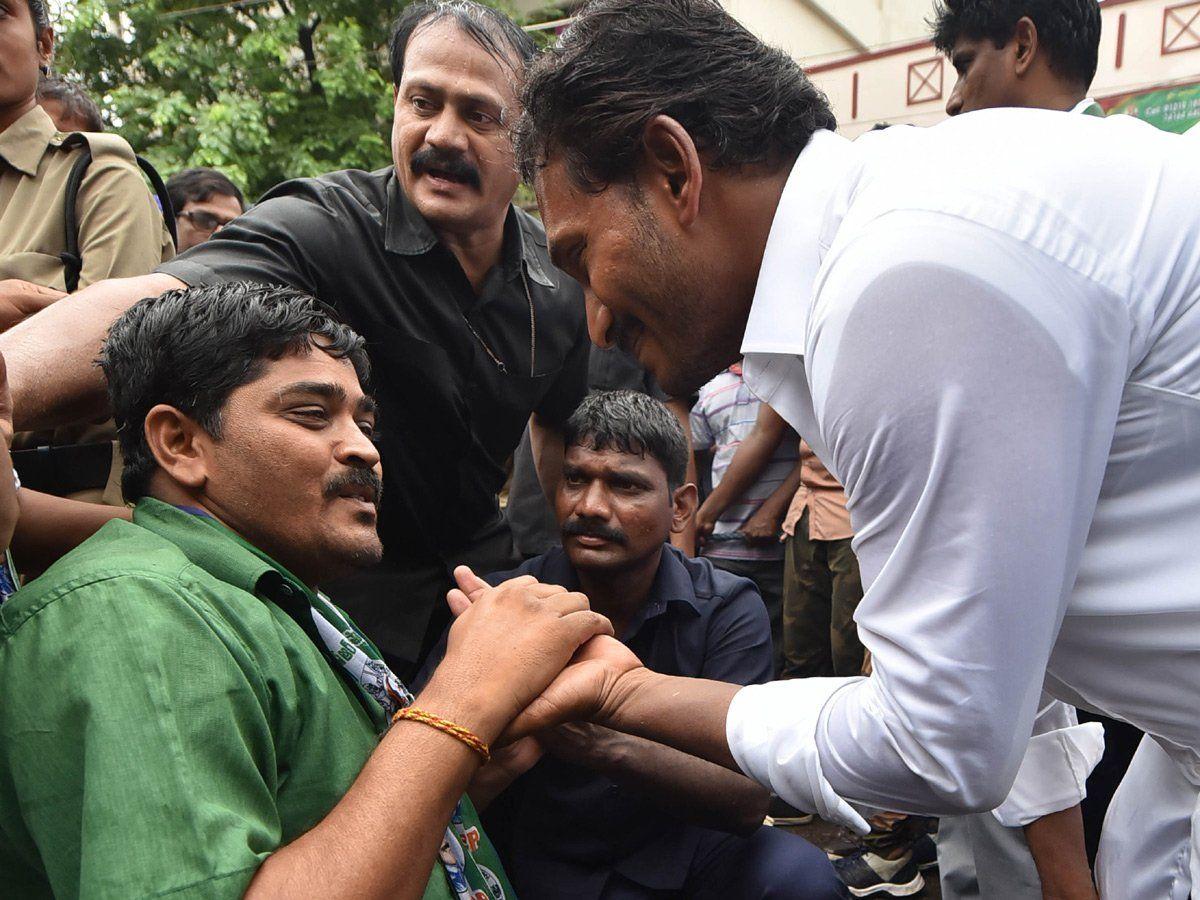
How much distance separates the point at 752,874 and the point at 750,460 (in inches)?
95.6

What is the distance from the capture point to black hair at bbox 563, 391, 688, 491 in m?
3.14

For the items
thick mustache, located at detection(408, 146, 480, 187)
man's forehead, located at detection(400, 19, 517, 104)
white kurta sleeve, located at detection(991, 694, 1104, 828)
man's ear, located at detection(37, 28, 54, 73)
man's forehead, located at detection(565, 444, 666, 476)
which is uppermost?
man's ear, located at detection(37, 28, 54, 73)

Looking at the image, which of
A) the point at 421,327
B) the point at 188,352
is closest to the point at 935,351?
the point at 188,352

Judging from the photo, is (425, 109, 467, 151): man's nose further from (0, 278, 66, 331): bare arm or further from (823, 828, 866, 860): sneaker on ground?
(823, 828, 866, 860): sneaker on ground

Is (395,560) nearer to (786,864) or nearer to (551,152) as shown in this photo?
(786,864)

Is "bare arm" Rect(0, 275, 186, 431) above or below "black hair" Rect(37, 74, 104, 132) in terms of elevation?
below

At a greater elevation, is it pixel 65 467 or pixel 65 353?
pixel 65 353

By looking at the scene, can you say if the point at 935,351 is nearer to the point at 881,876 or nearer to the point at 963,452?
the point at 963,452

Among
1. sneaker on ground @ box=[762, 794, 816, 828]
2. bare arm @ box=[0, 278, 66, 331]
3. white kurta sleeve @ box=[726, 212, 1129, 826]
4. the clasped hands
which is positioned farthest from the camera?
sneaker on ground @ box=[762, 794, 816, 828]

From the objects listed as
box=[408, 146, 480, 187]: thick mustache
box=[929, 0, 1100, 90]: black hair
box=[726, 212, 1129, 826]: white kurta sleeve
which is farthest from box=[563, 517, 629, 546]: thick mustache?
box=[929, 0, 1100, 90]: black hair

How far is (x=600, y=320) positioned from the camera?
5.67ft

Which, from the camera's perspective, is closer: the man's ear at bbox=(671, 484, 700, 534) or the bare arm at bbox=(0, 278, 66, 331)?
the bare arm at bbox=(0, 278, 66, 331)

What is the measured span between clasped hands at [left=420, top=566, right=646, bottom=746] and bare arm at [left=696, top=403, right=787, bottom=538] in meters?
2.77

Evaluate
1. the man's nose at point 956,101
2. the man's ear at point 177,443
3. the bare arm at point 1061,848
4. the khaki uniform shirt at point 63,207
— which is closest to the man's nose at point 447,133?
the khaki uniform shirt at point 63,207
